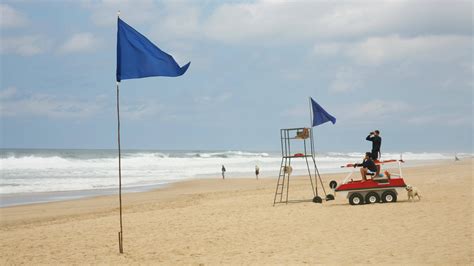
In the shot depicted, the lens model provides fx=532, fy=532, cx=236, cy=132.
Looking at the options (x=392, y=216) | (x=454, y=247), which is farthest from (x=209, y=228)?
(x=454, y=247)

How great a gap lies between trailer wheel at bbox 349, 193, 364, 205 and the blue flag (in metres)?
3.21

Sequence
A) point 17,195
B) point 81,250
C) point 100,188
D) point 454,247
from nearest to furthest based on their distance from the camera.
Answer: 1. point 454,247
2. point 81,250
3. point 17,195
4. point 100,188

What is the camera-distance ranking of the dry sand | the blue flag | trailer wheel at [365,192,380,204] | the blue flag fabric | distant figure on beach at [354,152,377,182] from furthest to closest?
the blue flag, trailer wheel at [365,192,380,204], distant figure on beach at [354,152,377,182], the blue flag fabric, the dry sand

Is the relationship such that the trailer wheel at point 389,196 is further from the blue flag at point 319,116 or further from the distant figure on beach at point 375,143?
the blue flag at point 319,116

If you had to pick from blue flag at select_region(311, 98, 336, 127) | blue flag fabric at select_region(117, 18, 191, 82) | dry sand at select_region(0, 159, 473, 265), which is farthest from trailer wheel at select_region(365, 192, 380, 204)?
blue flag fabric at select_region(117, 18, 191, 82)

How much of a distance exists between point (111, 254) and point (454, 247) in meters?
6.56

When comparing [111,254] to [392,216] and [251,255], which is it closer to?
[251,255]

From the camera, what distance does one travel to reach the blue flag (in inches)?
747

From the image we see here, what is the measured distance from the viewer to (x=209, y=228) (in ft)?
43.7

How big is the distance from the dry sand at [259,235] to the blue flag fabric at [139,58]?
3.50 m

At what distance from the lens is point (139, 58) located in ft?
33.2

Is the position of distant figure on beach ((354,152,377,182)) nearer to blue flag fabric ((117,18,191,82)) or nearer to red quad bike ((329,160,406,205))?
red quad bike ((329,160,406,205))

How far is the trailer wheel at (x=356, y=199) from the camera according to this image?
16844mm

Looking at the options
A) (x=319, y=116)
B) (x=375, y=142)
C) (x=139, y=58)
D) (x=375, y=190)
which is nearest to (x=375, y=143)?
(x=375, y=142)
